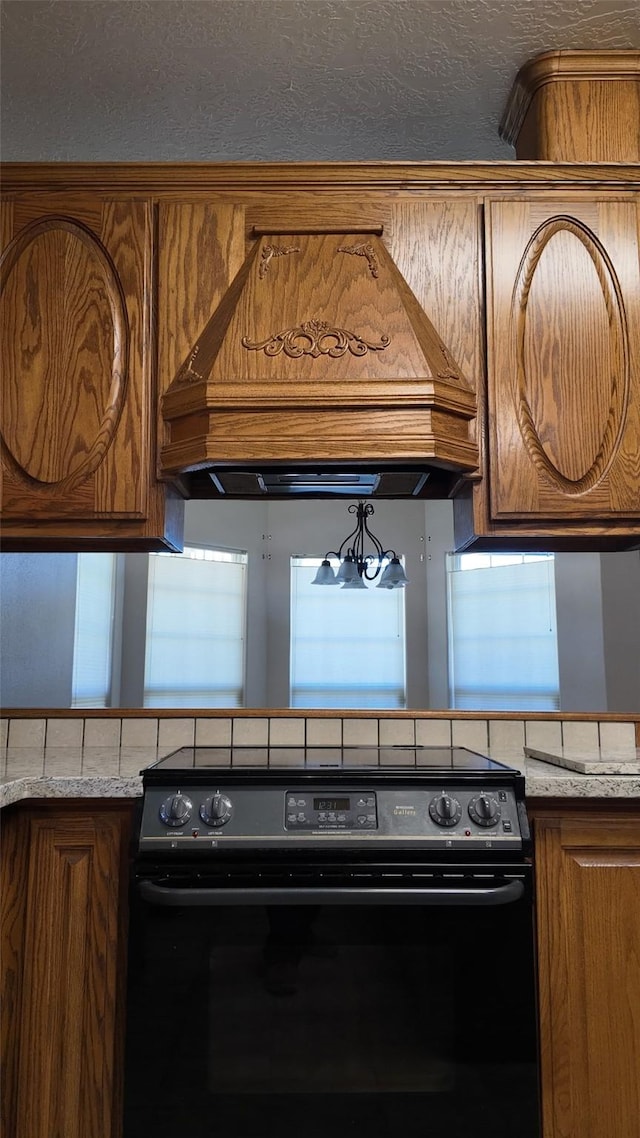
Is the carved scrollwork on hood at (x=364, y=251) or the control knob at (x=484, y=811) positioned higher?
the carved scrollwork on hood at (x=364, y=251)

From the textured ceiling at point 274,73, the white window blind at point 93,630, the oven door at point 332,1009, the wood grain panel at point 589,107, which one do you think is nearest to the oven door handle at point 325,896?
the oven door at point 332,1009

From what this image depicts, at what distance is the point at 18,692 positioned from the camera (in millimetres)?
2793

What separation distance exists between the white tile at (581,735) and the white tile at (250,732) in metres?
0.78

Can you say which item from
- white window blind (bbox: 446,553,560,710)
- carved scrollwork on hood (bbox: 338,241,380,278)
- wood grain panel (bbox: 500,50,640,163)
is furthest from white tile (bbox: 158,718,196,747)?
white window blind (bbox: 446,553,560,710)

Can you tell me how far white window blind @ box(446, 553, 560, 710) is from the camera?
4.25m

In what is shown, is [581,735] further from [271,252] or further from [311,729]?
[271,252]

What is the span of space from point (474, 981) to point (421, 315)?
143 cm

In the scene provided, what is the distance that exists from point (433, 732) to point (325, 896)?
0.71m

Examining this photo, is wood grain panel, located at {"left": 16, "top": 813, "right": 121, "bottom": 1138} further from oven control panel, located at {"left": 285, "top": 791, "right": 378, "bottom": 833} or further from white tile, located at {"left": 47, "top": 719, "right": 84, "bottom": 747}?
white tile, located at {"left": 47, "top": 719, "right": 84, "bottom": 747}

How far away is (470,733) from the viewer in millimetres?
1997

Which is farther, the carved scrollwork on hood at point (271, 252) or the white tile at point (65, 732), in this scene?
the white tile at point (65, 732)

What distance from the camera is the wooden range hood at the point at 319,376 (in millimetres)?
1705

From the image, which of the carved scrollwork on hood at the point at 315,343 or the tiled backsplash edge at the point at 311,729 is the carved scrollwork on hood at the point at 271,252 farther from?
the tiled backsplash edge at the point at 311,729

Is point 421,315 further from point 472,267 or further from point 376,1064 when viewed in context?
point 376,1064
